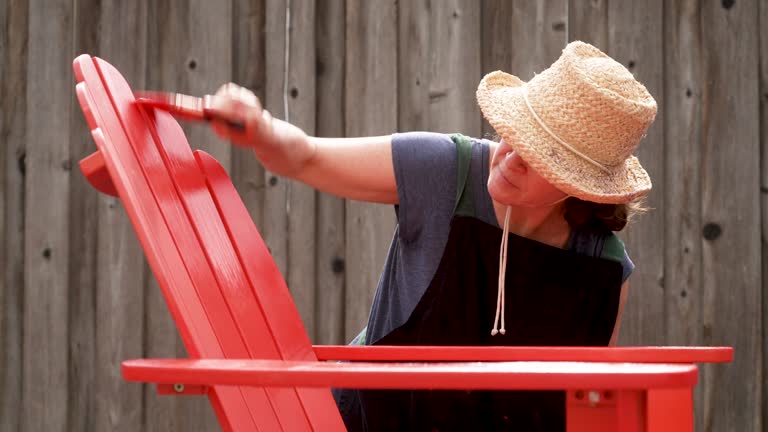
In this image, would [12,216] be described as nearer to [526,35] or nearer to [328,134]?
[328,134]

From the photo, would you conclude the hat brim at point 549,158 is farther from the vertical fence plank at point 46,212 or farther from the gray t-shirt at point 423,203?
the vertical fence plank at point 46,212

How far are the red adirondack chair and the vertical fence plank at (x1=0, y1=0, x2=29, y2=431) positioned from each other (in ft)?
4.79

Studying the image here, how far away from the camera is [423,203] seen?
5.33 ft

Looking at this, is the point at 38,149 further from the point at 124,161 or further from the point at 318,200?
the point at 124,161

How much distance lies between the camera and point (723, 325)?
8.28 ft

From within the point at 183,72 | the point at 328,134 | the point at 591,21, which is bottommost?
the point at 328,134

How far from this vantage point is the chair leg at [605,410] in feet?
3.46

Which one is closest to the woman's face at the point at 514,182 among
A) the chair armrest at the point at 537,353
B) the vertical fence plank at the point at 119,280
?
the chair armrest at the point at 537,353

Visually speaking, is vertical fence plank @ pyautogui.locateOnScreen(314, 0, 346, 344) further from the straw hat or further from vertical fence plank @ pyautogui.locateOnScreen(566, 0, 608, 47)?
the straw hat

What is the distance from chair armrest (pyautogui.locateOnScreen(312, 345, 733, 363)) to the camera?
1.45 m

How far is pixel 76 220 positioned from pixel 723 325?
1904mm

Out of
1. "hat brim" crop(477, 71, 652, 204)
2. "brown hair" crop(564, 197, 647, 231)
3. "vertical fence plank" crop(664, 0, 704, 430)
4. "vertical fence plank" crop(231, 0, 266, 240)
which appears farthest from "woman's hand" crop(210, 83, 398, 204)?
"vertical fence plank" crop(664, 0, 704, 430)

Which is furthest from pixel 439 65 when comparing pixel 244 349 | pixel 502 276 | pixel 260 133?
pixel 244 349

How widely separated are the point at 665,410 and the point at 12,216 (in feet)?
7.34
